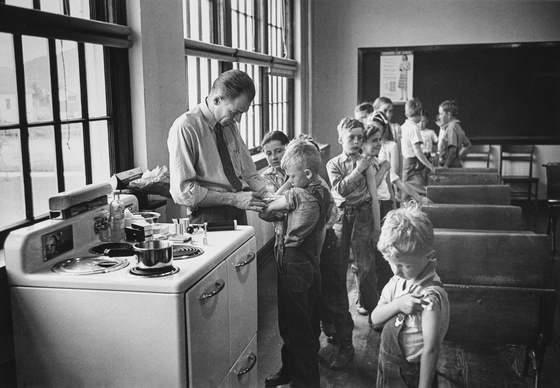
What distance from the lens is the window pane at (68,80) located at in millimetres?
2674

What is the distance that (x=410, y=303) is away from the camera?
73.6 inches

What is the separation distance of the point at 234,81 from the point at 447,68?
6070 mm

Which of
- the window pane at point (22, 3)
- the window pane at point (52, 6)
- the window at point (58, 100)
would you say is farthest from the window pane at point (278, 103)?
the window pane at point (22, 3)

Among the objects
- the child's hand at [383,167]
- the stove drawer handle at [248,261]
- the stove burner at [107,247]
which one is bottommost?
the stove drawer handle at [248,261]

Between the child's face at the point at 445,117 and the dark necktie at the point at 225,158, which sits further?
Result: the child's face at the point at 445,117

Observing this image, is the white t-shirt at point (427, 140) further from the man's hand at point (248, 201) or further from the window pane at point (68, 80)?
the window pane at point (68, 80)

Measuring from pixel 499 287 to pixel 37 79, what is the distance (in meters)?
2.23

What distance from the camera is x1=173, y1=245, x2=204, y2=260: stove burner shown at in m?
2.10

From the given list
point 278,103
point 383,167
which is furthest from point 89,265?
point 278,103

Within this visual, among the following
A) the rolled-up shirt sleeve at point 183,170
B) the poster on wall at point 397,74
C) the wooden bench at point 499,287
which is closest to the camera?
the rolled-up shirt sleeve at point 183,170

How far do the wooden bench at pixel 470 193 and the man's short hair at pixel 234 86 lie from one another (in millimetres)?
2056

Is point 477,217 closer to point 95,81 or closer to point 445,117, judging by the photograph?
point 95,81

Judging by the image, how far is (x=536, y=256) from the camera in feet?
9.83

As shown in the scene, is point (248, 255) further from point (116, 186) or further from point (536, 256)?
point (536, 256)
